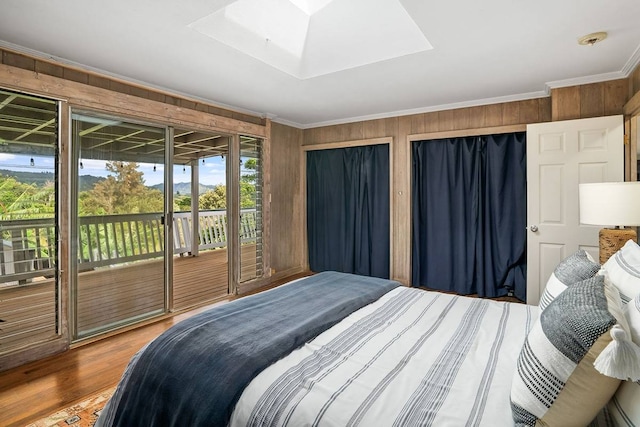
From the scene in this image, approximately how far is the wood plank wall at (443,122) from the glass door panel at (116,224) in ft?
8.39

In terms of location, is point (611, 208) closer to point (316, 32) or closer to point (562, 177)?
point (562, 177)

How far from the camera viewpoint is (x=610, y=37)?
8.20 feet

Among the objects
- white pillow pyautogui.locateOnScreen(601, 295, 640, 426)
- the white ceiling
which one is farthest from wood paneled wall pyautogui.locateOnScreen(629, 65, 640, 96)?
white pillow pyautogui.locateOnScreen(601, 295, 640, 426)

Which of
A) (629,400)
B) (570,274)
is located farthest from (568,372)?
(570,274)

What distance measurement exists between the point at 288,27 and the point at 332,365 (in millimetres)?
2866

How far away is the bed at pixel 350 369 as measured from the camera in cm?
108

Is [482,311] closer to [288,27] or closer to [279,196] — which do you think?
[288,27]

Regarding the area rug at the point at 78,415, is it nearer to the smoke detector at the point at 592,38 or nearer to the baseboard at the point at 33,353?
the baseboard at the point at 33,353

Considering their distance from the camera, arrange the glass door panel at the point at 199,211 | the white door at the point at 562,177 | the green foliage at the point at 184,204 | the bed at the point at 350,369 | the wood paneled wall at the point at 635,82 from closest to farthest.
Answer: the bed at the point at 350,369
the wood paneled wall at the point at 635,82
the white door at the point at 562,177
the glass door panel at the point at 199,211
the green foliage at the point at 184,204

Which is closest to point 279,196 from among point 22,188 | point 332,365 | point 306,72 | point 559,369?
point 306,72

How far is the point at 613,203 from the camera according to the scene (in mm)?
2320

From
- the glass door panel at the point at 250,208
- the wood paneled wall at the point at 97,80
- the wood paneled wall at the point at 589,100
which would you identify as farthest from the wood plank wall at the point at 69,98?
the wood paneled wall at the point at 589,100

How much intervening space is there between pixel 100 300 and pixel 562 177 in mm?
4693

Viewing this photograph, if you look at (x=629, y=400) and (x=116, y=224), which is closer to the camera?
(x=629, y=400)
